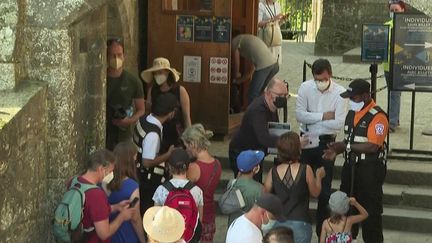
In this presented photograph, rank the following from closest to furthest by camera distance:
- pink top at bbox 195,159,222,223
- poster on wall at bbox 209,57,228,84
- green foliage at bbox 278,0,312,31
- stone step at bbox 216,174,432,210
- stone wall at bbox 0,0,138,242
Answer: stone wall at bbox 0,0,138,242 < pink top at bbox 195,159,222,223 < stone step at bbox 216,174,432,210 < poster on wall at bbox 209,57,228,84 < green foliage at bbox 278,0,312,31

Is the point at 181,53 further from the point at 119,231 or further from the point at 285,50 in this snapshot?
the point at 285,50

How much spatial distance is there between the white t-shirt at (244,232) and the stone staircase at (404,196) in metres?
2.87

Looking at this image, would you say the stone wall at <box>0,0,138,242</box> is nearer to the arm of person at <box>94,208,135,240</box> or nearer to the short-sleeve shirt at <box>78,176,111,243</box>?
the short-sleeve shirt at <box>78,176,111,243</box>

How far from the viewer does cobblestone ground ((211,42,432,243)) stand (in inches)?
396

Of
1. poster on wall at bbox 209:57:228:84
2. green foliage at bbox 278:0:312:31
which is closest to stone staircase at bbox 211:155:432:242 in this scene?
poster on wall at bbox 209:57:228:84

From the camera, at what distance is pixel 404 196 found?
411 inches

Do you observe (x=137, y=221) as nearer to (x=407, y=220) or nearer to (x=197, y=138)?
(x=197, y=138)

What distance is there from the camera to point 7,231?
739 centimetres

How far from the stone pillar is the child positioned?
40.1 feet

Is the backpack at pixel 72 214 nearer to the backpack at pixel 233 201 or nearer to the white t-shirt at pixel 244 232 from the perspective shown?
the backpack at pixel 233 201

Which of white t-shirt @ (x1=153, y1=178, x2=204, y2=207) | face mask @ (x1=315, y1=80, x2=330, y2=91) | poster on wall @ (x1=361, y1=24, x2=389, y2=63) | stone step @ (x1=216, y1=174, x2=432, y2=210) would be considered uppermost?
poster on wall @ (x1=361, y1=24, x2=389, y2=63)

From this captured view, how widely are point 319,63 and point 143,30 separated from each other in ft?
10.6

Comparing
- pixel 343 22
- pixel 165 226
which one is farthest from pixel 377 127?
pixel 343 22

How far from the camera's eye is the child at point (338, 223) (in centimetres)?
873
